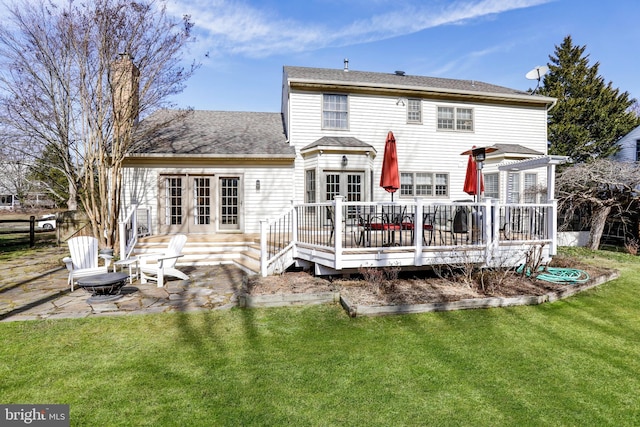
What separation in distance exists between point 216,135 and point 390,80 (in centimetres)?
761

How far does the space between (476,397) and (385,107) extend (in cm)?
1191

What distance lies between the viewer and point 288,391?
3.29 m

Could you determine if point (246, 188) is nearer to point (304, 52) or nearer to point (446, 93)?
point (446, 93)

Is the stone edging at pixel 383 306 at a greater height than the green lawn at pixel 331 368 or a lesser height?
greater

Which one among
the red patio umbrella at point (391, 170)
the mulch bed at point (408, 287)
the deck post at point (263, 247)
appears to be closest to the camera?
the mulch bed at point (408, 287)

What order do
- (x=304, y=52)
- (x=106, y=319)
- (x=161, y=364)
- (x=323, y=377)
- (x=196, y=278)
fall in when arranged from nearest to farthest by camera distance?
(x=323, y=377)
(x=161, y=364)
(x=106, y=319)
(x=196, y=278)
(x=304, y=52)

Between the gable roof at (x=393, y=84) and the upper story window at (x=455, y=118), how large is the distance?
56 centimetres

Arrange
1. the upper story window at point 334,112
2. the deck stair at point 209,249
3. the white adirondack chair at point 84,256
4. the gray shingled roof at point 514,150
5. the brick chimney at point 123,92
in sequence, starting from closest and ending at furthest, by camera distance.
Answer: the white adirondack chair at point 84,256 → the deck stair at point 209,249 → the brick chimney at point 123,92 → the upper story window at point 334,112 → the gray shingled roof at point 514,150

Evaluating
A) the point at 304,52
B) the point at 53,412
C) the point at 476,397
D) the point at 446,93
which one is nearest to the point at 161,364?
the point at 53,412

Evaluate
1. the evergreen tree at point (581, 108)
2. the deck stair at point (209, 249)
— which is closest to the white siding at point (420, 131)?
the deck stair at point (209, 249)

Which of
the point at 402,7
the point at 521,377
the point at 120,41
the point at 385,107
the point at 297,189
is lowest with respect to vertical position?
the point at 521,377

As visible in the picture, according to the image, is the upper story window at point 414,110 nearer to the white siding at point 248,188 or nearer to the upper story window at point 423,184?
the upper story window at point 423,184

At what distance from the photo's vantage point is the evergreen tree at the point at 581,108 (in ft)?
86.4

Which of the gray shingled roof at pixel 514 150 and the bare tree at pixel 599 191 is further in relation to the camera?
the gray shingled roof at pixel 514 150
